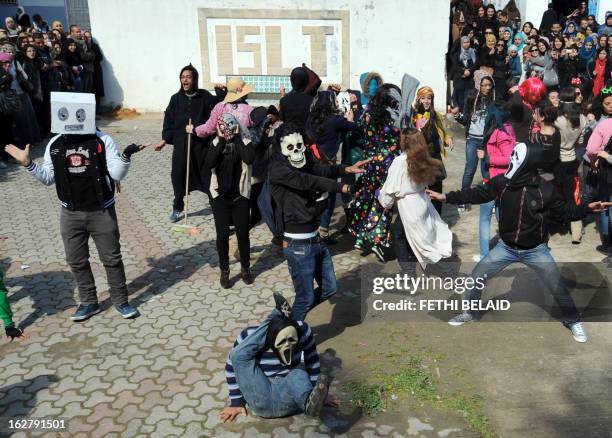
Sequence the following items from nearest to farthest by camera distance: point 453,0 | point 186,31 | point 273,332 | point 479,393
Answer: point 273,332
point 479,393
point 186,31
point 453,0

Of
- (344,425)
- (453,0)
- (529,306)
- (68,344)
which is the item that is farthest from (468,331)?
(453,0)

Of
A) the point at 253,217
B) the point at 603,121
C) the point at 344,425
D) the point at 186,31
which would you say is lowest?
the point at 344,425

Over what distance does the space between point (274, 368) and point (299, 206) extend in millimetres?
1500

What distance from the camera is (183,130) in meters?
8.95

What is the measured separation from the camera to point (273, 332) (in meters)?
4.64

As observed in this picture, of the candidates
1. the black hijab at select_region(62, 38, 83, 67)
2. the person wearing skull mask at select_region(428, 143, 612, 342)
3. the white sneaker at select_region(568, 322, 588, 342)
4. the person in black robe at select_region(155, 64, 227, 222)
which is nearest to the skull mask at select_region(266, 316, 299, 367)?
the person wearing skull mask at select_region(428, 143, 612, 342)

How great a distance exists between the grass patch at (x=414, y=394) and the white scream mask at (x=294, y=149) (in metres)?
1.94

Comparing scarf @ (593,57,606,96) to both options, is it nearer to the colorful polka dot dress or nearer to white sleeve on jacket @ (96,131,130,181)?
the colorful polka dot dress

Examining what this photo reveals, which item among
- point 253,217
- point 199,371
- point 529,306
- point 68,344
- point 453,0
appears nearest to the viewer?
point 199,371

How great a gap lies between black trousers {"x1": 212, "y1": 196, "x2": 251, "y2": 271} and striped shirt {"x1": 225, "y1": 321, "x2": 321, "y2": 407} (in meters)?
2.40

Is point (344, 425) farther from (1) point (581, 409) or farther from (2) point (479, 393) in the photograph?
(1) point (581, 409)

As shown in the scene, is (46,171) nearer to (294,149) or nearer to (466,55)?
(294,149)

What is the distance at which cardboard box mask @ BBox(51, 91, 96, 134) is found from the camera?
19.7 ft

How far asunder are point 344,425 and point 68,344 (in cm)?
283
